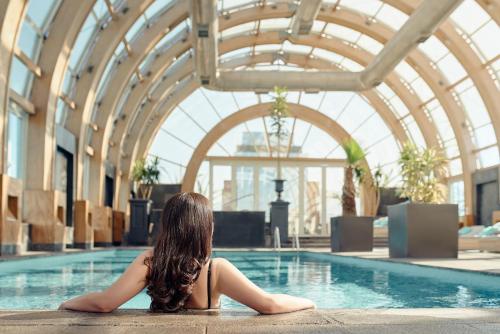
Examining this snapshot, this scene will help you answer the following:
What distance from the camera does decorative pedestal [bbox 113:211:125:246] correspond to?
2103 cm

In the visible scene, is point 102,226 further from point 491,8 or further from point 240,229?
point 491,8

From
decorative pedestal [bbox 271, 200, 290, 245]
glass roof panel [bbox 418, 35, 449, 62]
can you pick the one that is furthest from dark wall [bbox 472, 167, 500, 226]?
decorative pedestal [bbox 271, 200, 290, 245]

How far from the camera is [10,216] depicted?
10875 mm

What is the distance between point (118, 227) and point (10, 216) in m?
10.4

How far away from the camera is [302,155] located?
27656mm

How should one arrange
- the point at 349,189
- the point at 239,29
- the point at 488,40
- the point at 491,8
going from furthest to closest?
1. the point at 239,29
2. the point at 488,40
3. the point at 491,8
4. the point at 349,189

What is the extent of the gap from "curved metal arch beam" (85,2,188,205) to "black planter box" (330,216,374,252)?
7.02 m

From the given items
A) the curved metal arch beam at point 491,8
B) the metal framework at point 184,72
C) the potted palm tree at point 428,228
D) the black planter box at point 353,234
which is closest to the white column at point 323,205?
the metal framework at point 184,72

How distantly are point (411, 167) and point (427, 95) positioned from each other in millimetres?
14331

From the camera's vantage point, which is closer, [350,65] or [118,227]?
[118,227]

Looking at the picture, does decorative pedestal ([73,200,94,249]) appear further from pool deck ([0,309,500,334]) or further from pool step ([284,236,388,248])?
pool deck ([0,309,500,334])

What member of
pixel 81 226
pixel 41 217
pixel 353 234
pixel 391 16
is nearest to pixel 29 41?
pixel 41 217

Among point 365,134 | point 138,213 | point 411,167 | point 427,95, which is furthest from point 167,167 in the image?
point 411,167

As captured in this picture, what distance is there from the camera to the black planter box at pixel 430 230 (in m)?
9.37
